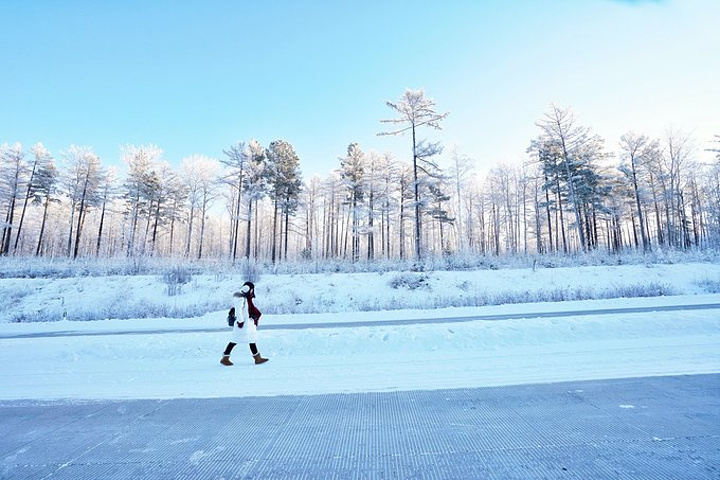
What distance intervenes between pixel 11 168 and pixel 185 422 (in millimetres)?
48189

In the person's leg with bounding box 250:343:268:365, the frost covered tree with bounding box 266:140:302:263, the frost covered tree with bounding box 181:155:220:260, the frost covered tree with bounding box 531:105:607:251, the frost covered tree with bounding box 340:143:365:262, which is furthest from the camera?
the frost covered tree with bounding box 181:155:220:260

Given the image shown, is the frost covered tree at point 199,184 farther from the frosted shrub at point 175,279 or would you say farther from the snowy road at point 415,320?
the snowy road at point 415,320

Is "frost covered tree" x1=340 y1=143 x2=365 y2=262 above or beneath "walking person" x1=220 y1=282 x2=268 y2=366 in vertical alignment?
above

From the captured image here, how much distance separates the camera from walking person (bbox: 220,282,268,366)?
574 centimetres

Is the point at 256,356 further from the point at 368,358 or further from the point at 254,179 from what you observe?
the point at 254,179

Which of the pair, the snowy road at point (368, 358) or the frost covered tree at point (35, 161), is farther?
the frost covered tree at point (35, 161)

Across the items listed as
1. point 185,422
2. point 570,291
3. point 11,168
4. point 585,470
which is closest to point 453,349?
Result: point 585,470

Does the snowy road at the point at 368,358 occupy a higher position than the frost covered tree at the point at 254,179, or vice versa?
the frost covered tree at the point at 254,179

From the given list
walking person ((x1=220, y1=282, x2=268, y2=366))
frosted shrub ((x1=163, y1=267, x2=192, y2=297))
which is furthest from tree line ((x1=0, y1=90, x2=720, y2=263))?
walking person ((x1=220, y1=282, x2=268, y2=366))

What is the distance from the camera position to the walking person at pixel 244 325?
5738 millimetres

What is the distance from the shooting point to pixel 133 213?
3584 cm

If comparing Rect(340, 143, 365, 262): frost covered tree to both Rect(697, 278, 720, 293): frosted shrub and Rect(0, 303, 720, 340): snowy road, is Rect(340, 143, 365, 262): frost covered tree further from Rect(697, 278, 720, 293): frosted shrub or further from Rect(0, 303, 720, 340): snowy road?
Rect(697, 278, 720, 293): frosted shrub

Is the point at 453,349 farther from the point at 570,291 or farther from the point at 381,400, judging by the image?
the point at 570,291

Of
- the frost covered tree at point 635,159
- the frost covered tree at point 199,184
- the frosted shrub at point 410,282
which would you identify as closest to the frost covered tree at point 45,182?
the frost covered tree at point 199,184
